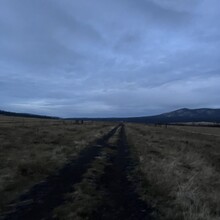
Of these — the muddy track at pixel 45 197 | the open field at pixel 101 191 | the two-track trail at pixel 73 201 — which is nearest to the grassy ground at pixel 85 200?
the open field at pixel 101 191

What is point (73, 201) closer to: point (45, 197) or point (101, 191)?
point (45, 197)

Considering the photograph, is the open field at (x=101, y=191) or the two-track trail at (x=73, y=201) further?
the open field at (x=101, y=191)

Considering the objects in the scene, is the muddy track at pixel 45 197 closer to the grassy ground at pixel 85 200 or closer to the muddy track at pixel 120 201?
the grassy ground at pixel 85 200

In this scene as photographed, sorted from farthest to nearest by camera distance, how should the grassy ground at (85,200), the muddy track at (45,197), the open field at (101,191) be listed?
the open field at (101,191) < the grassy ground at (85,200) < the muddy track at (45,197)

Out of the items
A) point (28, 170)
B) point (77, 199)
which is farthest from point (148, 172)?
point (77, 199)

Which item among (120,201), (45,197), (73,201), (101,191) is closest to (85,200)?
(73,201)

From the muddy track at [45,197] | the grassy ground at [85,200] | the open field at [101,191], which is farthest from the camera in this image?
the open field at [101,191]

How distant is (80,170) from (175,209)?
7709 mm

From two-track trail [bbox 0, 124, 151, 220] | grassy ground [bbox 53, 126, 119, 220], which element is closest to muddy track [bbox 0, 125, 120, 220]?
two-track trail [bbox 0, 124, 151, 220]

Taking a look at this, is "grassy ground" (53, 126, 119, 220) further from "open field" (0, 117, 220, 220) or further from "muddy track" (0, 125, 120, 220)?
"muddy track" (0, 125, 120, 220)

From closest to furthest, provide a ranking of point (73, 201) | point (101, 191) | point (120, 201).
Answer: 1. point (73, 201)
2. point (120, 201)
3. point (101, 191)

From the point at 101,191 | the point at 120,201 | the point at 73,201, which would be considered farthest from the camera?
the point at 101,191

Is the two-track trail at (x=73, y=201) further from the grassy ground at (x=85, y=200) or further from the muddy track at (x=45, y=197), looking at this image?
the grassy ground at (x=85, y=200)

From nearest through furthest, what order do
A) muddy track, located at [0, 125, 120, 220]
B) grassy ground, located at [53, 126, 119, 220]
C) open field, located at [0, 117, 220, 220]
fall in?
muddy track, located at [0, 125, 120, 220] < grassy ground, located at [53, 126, 119, 220] < open field, located at [0, 117, 220, 220]
